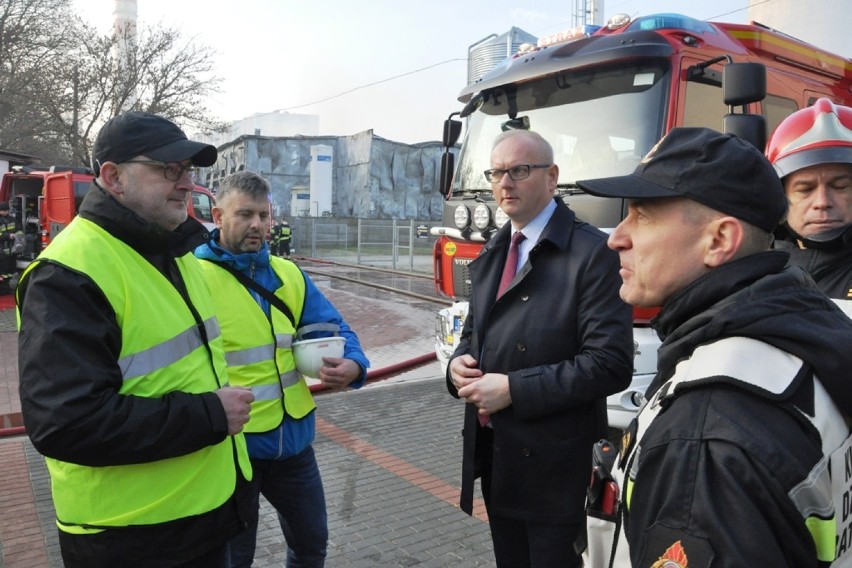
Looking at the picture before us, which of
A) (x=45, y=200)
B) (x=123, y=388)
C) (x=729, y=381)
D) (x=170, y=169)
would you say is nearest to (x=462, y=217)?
(x=170, y=169)

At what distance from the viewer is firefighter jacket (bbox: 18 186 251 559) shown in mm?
1664

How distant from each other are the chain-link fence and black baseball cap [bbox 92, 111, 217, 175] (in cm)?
1755

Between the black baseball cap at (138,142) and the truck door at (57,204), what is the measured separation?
1330 cm

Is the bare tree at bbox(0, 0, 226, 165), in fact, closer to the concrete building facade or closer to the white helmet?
the concrete building facade

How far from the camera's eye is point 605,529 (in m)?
1.52

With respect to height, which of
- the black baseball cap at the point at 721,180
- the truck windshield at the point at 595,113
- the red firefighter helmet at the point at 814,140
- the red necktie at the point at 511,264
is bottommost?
the red necktie at the point at 511,264

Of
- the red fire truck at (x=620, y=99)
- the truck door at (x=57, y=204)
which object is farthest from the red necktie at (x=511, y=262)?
the truck door at (x=57, y=204)

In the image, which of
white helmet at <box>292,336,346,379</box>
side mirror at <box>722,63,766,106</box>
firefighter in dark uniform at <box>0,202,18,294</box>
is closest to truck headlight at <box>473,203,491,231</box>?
side mirror at <box>722,63,766,106</box>

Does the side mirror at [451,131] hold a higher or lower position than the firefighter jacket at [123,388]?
higher

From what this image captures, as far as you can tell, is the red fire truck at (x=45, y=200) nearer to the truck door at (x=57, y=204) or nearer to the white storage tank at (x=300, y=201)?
the truck door at (x=57, y=204)

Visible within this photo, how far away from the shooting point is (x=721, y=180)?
1.20m

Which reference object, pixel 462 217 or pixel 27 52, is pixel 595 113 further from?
pixel 27 52

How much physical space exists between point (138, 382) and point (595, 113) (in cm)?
370

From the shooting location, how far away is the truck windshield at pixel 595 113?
433cm
